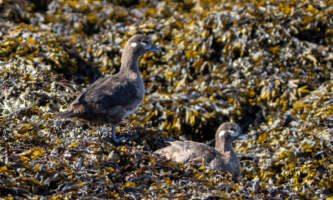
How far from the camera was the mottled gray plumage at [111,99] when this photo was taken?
531cm

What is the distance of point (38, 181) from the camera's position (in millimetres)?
4375

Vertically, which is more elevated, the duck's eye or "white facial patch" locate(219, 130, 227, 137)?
the duck's eye

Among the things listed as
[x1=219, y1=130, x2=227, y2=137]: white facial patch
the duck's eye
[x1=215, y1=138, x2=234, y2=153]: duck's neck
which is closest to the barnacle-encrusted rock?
[x1=215, y1=138, x2=234, y2=153]: duck's neck

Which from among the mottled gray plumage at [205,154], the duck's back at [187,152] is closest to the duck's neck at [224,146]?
the mottled gray plumage at [205,154]

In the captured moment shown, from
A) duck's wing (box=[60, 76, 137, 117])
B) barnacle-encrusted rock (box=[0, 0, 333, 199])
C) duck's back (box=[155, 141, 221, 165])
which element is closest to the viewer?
barnacle-encrusted rock (box=[0, 0, 333, 199])

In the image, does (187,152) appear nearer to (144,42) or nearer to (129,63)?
(129,63)

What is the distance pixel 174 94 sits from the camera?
26.3ft

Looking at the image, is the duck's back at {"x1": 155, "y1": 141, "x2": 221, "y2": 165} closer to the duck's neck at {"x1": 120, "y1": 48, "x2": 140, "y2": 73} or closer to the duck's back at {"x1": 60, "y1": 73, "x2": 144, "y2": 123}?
the duck's back at {"x1": 60, "y1": 73, "x2": 144, "y2": 123}

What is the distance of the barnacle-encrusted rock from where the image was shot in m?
4.80

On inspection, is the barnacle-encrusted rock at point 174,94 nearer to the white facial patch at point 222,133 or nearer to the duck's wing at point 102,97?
the duck's wing at point 102,97

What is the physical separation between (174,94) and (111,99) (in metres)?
2.67

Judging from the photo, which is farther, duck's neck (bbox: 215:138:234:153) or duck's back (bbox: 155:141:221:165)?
duck's neck (bbox: 215:138:234:153)

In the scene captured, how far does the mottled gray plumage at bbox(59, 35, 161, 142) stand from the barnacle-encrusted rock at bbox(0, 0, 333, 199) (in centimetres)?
30

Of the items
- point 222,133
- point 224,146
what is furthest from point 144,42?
point 224,146
